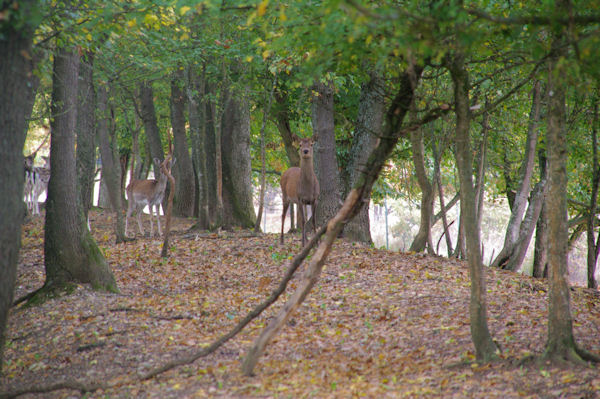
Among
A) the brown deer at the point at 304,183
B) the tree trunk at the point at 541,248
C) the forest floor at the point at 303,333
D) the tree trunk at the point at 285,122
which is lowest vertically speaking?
the forest floor at the point at 303,333

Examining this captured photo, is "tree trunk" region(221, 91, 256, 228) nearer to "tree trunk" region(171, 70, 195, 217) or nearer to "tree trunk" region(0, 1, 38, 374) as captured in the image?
"tree trunk" region(171, 70, 195, 217)

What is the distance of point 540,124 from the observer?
11.1 m

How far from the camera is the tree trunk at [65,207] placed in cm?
793

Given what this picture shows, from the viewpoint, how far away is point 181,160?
1866 centimetres

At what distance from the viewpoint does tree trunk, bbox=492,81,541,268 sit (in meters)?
10.8

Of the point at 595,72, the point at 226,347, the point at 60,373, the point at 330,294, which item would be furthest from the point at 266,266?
the point at 595,72

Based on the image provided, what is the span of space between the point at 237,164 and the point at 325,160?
3372 millimetres

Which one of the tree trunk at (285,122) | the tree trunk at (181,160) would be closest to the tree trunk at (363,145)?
the tree trunk at (285,122)

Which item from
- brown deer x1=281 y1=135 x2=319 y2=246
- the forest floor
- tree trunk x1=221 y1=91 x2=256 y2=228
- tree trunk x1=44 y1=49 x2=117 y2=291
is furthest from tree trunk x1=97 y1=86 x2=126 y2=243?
tree trunk x1=44 y1=49 x2=117 y2=291

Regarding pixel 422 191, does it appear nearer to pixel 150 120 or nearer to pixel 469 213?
pixel 469 213

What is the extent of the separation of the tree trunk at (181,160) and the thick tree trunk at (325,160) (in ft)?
22.2

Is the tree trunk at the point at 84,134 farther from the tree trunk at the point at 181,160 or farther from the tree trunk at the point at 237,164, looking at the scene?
the tree trunk at the point at 181,160

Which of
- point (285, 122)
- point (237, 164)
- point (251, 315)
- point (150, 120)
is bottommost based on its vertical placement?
point (251, 315)

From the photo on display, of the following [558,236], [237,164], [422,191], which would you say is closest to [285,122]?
[237,164]
